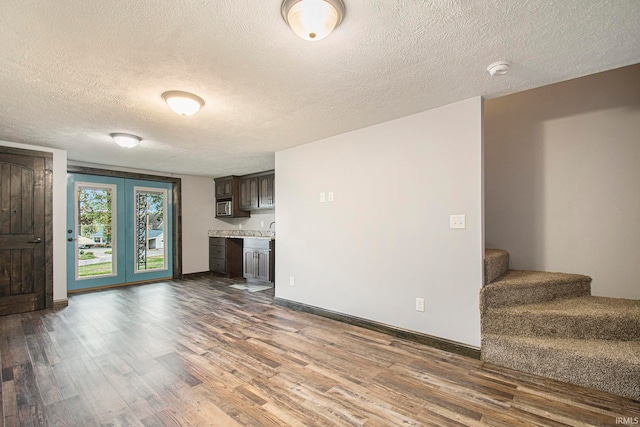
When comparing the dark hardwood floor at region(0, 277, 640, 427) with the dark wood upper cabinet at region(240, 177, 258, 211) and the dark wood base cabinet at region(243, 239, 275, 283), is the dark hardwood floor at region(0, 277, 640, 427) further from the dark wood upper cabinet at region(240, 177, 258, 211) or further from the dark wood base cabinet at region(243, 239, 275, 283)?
the dark wood upper cabinet at region(240, 177, 258, 211)

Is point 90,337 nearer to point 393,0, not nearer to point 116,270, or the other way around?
point 116,270

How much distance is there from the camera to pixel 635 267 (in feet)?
8.93

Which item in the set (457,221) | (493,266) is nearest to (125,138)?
(457,221)

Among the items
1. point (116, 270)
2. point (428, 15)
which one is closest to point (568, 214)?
point (428, 15)

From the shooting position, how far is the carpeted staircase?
2045 mm

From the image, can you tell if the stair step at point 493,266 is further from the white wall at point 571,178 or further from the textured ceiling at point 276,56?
the textured ceiling at point 276,56

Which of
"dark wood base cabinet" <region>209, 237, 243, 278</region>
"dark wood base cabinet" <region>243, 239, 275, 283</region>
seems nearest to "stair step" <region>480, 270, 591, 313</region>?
"dark wood base cabinet" <region>243, 239, 275, 283</region>

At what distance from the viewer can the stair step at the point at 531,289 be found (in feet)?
8.39

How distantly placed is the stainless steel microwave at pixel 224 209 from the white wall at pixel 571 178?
17.1ft

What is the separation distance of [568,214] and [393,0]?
297 cm

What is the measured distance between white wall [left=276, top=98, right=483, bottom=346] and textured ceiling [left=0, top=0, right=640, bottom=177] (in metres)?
0.34

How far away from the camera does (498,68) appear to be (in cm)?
205

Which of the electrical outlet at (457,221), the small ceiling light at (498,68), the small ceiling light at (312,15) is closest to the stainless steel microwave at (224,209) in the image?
the electrical outlet at (457,221)

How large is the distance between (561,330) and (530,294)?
37cm
